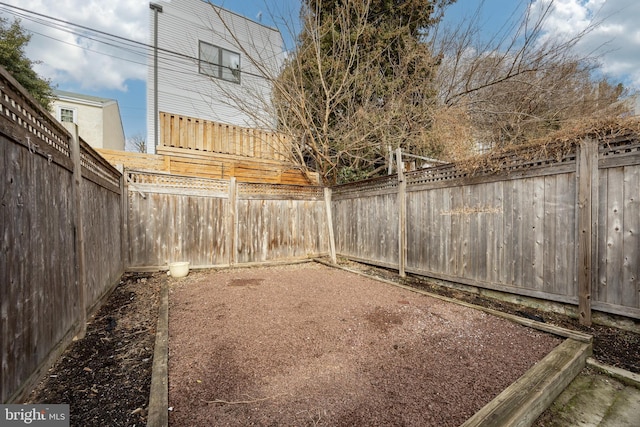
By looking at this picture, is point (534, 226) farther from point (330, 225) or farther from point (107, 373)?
point (107, 373)

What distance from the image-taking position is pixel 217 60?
407 inches

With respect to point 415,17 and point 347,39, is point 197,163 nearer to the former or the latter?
point 347,39

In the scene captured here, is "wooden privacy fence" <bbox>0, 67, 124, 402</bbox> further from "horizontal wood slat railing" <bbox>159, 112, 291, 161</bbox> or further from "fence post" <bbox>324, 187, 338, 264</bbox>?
"fence post" <bbox>324, 187, 338, 264</bbox>

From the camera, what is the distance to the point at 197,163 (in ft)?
22.0

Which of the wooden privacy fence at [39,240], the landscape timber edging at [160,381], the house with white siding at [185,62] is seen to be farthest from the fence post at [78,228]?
the house with white siding at [185,62]

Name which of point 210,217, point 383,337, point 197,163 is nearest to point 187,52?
point 197,163

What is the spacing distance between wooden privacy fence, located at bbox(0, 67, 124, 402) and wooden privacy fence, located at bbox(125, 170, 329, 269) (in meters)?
2.27

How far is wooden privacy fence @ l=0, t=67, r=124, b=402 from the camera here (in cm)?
153

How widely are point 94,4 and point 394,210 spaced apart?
10.6 m

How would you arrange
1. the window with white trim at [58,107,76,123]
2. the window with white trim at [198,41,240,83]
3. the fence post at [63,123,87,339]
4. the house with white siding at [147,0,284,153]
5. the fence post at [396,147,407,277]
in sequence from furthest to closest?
the window with white trim at [58,107,76,123] → the window with white trim at [198,41,240,83] → the house with white siding at [147,0,284,153] → the fence post at [396,147,407,277] → the fence post at [63,123,87,339]

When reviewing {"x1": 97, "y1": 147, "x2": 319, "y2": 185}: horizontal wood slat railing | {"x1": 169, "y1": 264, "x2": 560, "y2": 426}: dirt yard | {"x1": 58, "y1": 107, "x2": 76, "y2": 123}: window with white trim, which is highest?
{"x1": 58, "y1": 107, "x2": 76, "y2": 123}: window with white trim

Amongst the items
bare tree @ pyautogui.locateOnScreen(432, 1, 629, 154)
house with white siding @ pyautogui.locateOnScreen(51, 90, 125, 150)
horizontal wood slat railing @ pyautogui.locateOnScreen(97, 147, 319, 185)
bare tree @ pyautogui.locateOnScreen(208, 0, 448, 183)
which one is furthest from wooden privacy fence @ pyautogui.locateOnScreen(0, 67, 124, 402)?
house with white siding @ pyautogui.locateOnScreen(51, 90, 125, 150)

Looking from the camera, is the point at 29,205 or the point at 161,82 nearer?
the point at 29,205

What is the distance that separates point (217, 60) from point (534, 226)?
1121 cm
